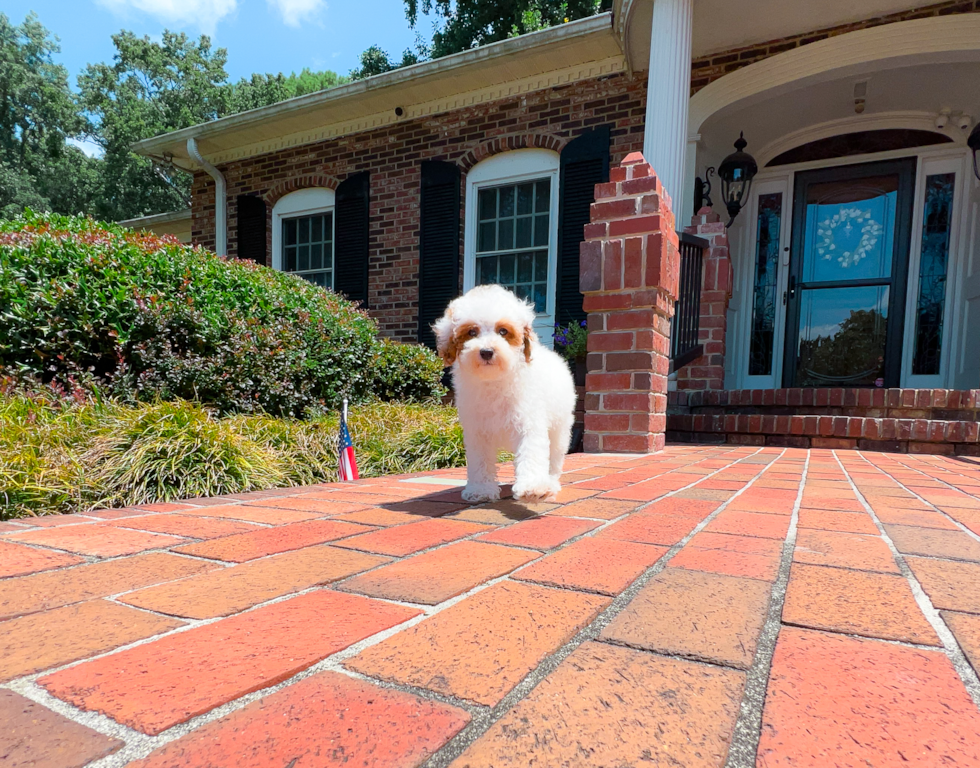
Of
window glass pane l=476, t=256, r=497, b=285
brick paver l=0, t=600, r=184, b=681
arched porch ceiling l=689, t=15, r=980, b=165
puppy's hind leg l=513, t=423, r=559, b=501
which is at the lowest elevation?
brick paver l=0, t=600, r=184, b=681

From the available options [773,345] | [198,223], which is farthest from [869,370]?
[198,223]

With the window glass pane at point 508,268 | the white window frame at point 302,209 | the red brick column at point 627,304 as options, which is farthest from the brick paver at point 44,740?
the white window frame at point 302,209

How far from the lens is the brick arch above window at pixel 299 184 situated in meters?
9.23

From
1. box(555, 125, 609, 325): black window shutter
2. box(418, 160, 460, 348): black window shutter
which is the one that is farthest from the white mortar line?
box(418, 160, 460, 348): black window shutter

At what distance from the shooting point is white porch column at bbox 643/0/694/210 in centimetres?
556

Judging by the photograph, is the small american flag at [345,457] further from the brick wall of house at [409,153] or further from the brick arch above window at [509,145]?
the brick arch above window at [509,145]

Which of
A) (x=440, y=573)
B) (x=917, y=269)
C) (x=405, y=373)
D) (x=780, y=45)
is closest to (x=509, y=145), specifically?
(x=780, y=45)

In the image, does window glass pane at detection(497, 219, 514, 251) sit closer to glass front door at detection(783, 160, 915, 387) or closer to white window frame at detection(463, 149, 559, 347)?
white window frame at detection(463, 149, 559, 347)

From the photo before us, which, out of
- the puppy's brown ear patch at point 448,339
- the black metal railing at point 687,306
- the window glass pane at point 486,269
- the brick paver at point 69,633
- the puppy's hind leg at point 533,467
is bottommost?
the brick paver at point 69,633

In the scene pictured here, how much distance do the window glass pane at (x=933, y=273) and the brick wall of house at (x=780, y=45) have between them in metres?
1.97

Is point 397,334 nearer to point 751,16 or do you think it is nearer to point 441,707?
point 751,16

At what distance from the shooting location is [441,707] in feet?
2.50

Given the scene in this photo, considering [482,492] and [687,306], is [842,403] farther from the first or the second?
[482,492]

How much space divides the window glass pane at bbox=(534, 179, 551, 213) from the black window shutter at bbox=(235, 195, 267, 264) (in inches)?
198
